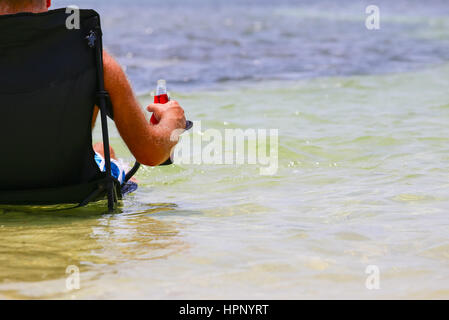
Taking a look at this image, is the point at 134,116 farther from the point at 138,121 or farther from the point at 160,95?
the point at 160,95

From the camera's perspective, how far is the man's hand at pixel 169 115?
13.3 feet

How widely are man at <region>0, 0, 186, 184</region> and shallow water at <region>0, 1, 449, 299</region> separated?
0.39m

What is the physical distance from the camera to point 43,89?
3.71m

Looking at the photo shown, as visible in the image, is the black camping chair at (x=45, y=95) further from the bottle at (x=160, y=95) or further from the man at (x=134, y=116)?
the bottle at (x=160, y=95)

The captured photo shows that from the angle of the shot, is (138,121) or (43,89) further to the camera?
(138,121)

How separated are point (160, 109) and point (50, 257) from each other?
1.15m

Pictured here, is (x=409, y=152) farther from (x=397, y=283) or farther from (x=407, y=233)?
(x=397, y=283)

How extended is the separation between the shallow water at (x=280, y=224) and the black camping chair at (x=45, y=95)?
33 centimetres

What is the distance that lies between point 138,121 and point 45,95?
0.49m

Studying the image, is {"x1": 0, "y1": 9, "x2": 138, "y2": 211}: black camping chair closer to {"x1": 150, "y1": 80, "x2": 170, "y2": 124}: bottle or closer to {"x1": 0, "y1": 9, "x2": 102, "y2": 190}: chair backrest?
{"x1": 0, "y1": 9, "x2": 102, "y2": 190}: chair backrest

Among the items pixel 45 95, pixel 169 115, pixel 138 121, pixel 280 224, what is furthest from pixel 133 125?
pixel 280 224

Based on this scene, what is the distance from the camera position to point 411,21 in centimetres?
2347

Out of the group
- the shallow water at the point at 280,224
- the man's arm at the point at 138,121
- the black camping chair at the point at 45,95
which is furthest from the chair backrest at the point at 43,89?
the shallow water at the point at 280,224

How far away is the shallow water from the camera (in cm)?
300
